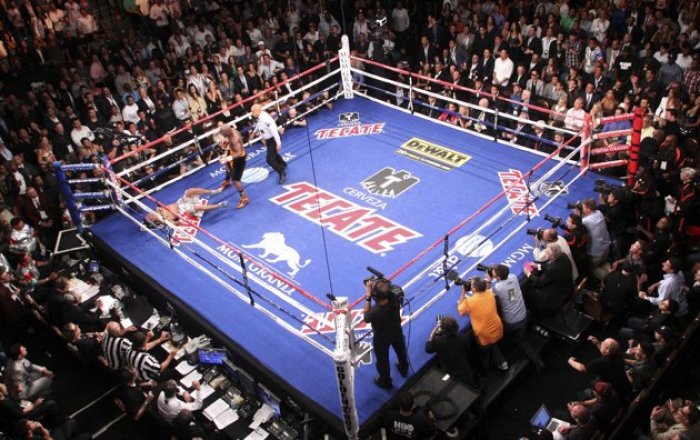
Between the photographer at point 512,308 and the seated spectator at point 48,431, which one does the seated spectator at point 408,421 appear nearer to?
the photographer at point 512,308

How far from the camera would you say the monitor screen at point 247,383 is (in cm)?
673

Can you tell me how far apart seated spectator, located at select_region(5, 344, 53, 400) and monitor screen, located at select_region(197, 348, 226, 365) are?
5.59 feet

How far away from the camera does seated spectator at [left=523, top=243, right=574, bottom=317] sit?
674 cm

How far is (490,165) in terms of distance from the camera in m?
9.70

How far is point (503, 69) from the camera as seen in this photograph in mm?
11352

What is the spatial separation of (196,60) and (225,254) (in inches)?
220

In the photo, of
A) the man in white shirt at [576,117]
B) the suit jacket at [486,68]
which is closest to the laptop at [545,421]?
the man in white shirt at [576,117]

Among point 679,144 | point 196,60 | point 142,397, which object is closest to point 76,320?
point 142,397

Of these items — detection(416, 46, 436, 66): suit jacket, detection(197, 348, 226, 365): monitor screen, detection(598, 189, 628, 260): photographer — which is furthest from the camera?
detection(416, 46, 436, 66): suit jacket

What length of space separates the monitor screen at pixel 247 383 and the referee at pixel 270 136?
3.68 meters

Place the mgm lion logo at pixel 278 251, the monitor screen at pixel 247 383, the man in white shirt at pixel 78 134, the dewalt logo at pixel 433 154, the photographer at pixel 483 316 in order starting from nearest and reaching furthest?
the photographer at pixel 483 316 < the monitor screen at pixel 247 383 < the mgm lion logo at pixel 278 251 < the dewalt logo at pixel 433 154 < the man in white shirt at pixel 78 134

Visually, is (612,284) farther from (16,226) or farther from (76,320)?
(16,226)

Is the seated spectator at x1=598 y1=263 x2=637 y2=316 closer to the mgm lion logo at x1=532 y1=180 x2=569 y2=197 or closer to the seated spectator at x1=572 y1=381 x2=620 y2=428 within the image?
the seated spectator at x1=572 y1=381 x2=620 y2=428

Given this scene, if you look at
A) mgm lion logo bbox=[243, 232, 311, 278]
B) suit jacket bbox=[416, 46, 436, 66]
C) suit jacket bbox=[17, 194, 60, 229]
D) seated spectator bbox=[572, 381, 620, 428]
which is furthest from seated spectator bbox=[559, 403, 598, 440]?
suit jacket bbox=[416, 46, 436, 66]
